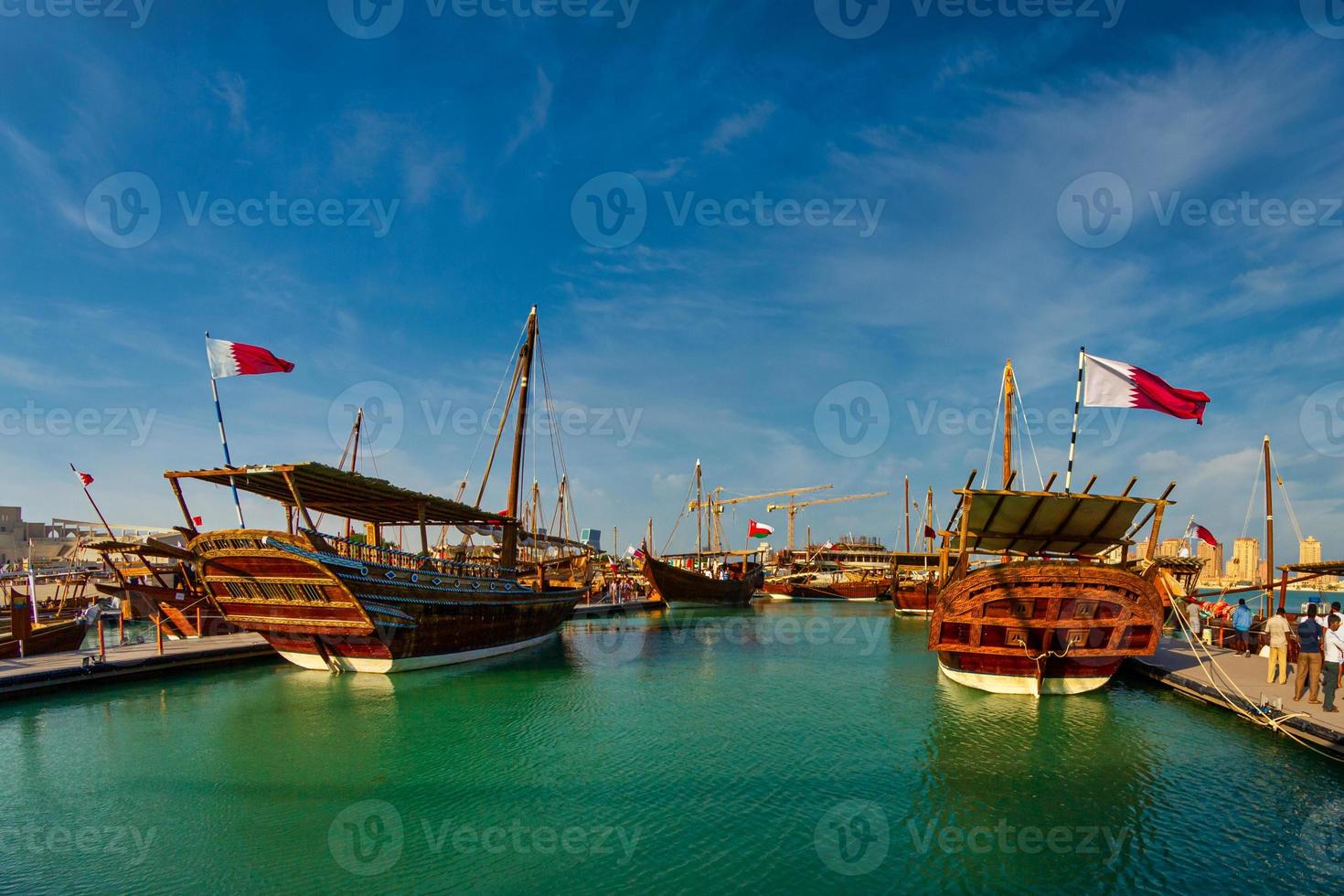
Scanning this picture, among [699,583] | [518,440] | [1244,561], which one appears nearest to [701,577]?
[699,583]

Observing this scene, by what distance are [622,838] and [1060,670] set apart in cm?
1490

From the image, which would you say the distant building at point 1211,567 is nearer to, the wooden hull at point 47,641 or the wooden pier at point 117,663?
the wooden pier at point 117,663

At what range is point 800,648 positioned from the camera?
33.0 m

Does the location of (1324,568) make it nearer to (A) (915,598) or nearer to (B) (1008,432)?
(B) (1008,432)

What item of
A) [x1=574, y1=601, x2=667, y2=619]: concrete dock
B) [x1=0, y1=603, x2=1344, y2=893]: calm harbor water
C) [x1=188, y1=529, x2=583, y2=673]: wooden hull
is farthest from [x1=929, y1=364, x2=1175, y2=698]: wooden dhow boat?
[x1=574, y1=601, x2=667, y2=619]: concrete dock

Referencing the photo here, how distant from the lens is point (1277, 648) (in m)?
16.9

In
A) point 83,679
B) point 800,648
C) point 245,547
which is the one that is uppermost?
point 245,547

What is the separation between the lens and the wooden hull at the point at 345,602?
20688 mm

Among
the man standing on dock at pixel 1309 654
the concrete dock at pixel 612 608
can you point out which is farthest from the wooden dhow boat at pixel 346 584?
the man standing on dock at pixel 1309 654

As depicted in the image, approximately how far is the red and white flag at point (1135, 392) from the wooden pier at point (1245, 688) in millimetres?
6363

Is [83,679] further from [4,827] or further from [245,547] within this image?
[4,827]

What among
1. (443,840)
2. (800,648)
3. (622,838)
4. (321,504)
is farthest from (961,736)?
(321,504)

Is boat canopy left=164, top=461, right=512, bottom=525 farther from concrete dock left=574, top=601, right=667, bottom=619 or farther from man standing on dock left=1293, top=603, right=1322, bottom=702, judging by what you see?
man standing on dock left=1293, top=603, right=1322, bottom=702

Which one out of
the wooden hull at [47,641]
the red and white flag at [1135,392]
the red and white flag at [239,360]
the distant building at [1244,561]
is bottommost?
the distant building at [1244,561]
